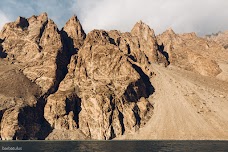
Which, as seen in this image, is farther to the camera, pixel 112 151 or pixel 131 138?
pixel 131 138

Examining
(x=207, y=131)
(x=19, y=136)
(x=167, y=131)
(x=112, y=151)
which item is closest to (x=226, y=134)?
(x=207, y=131)

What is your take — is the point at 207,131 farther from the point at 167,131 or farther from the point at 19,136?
the point at 19,136

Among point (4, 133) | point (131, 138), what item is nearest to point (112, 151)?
point (131, 138)

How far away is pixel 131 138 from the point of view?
19962 cm

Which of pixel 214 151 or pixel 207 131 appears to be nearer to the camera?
pixel 214 151

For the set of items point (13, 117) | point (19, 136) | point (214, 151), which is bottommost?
point (214, 151)

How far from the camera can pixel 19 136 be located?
191 meters

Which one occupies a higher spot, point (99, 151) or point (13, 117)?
point (13, 117)

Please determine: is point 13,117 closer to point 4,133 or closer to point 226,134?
point 4,133

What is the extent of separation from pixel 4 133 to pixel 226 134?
14839cm

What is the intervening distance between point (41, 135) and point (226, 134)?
414 ft

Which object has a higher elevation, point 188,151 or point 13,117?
point 13,117

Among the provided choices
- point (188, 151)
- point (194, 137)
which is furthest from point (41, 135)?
point (188, 151)

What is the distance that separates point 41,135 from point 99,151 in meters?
109
